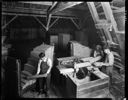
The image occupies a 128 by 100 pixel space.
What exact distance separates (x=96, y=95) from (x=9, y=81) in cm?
321

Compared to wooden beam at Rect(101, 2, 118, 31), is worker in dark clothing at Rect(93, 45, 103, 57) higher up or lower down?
lower down

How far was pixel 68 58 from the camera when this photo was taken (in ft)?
17.1

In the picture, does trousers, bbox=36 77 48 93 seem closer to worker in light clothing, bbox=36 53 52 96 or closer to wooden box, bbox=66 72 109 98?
Result: worker in light clothing, bbox=36 53 52 96

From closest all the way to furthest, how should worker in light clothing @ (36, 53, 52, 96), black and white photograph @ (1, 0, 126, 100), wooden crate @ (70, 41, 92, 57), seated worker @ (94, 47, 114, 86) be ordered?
black and white photograph @ (1, 0, 126, 100) < worker in light clothing @ (36, 53, 52, 96) < seated worker @ (94, 47, 114, 86) < wooden crate @ (70, 41, 92, 57)

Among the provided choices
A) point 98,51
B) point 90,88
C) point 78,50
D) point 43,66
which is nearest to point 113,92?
point 90,88

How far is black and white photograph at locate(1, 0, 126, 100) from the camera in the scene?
12.7ft

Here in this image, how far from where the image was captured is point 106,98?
3.84m

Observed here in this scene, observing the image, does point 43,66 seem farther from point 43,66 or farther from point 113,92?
point 113,92

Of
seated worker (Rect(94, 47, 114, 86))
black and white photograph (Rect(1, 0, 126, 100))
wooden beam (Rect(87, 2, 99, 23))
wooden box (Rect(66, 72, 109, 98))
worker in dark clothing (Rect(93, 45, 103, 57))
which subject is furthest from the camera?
worker in dark clothing (Rect(93, 45, 103, 57))

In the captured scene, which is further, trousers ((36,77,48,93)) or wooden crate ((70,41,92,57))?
wooden crate ((70,41,92,57))

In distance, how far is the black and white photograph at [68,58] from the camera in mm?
3879

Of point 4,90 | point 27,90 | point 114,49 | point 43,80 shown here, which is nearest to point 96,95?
point 43,80

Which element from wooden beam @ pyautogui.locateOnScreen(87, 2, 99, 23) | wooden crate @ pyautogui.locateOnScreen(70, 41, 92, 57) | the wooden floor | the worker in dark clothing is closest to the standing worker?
the wooden floor

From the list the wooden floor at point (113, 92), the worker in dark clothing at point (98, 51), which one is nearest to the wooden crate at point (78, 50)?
the worker in dark clothing at point (98, 51)
